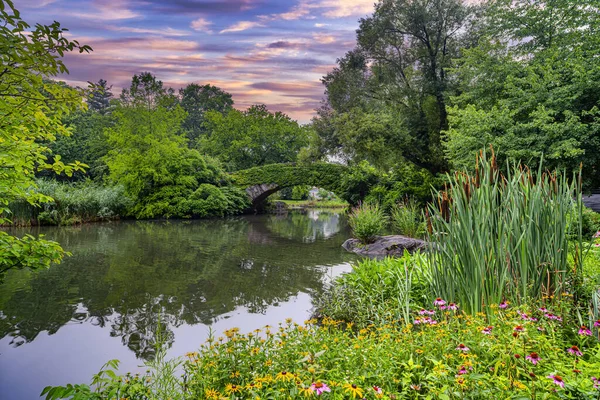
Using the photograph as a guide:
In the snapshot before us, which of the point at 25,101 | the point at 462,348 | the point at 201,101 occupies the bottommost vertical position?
the point at 462,348

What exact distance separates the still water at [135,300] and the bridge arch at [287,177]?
1151 cm

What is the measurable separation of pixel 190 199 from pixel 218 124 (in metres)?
9.20

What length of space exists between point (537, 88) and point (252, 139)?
19492mm

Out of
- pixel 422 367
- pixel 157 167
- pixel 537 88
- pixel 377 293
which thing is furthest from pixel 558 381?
pixel 157 167

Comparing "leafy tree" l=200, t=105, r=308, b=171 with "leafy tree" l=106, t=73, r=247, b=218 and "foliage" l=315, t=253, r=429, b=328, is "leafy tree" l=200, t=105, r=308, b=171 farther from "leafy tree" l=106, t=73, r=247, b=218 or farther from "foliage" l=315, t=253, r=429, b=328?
"foliage" l=315, t=253, r=429, b=328

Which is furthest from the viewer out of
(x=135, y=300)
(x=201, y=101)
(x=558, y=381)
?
(x=201, y=101)

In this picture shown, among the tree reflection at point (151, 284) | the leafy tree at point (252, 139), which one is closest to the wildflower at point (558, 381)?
the tree reflection at point (151, 284)

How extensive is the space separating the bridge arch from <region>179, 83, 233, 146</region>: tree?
22642 millimetres

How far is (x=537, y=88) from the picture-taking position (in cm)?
1025

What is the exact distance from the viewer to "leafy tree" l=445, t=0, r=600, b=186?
941 cm

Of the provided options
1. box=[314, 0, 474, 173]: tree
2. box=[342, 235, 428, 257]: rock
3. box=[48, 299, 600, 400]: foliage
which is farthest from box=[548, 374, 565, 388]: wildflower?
box=[314, 0, 474, 173]: tree

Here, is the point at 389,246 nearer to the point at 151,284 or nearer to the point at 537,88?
the point at 151,284

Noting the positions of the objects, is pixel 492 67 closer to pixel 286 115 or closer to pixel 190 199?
pixel 190 199

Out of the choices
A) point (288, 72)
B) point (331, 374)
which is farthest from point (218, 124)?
point (331, 374)
